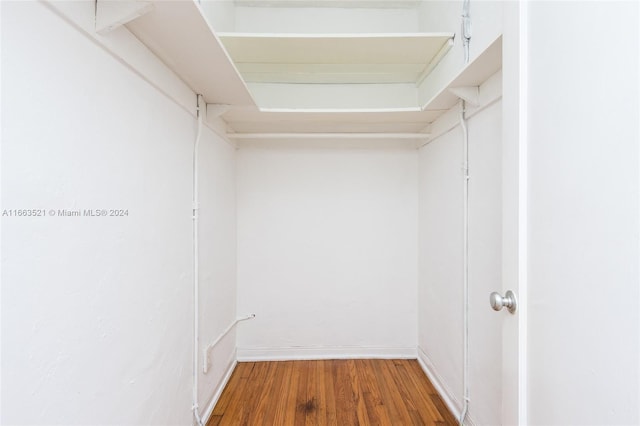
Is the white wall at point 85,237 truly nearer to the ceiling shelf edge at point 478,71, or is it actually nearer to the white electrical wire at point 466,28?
the ceiling shelf edge at point 478,71

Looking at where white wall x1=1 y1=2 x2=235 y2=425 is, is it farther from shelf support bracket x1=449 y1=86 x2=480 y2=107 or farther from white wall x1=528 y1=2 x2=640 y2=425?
shelf support bracket x1=449 y1=86 x2=480 y2=107

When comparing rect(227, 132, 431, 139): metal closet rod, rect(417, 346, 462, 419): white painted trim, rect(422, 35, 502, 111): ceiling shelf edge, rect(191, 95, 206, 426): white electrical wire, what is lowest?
rect(417, 346, 462, 419): white painted trim

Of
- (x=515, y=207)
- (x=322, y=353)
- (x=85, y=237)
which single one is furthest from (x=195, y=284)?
(x=515, y=207)

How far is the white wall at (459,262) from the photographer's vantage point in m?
1.54

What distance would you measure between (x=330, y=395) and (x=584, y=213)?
1.94 metres

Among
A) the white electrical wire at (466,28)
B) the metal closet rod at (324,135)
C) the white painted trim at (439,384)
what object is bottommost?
the white painted trim at (439,384)

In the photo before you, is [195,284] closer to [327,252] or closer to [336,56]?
[327,252]

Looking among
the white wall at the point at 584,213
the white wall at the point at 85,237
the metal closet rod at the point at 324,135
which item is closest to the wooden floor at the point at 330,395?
the white wall at the point at 85,237

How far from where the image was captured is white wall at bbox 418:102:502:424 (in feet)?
5.04

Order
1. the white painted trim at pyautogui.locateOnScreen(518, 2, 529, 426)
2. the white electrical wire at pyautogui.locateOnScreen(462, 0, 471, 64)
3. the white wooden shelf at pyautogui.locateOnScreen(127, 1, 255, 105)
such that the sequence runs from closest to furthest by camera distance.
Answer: the white painted trim at pyautogui.locateOnScreen(518, 2, 529, 426) → the white wooden shelf at pyautogui.locateOnScreen(127, 1, 255, 105) → the white electrical wire at pyautogui.locateOnScreen(462, 0, 471, 64)

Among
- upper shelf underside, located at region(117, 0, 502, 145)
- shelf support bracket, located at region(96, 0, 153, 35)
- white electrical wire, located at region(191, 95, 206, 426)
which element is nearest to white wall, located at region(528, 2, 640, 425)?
upper shelf underside, located at region(117, 0, 502, 145)

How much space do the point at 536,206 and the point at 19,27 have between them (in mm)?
1312

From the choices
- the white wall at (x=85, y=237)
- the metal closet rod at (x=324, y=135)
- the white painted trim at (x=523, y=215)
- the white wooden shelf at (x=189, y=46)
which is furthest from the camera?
the metal closet rod at (x=324, y=135)

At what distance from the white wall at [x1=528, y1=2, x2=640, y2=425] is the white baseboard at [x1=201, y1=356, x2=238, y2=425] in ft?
5.66
